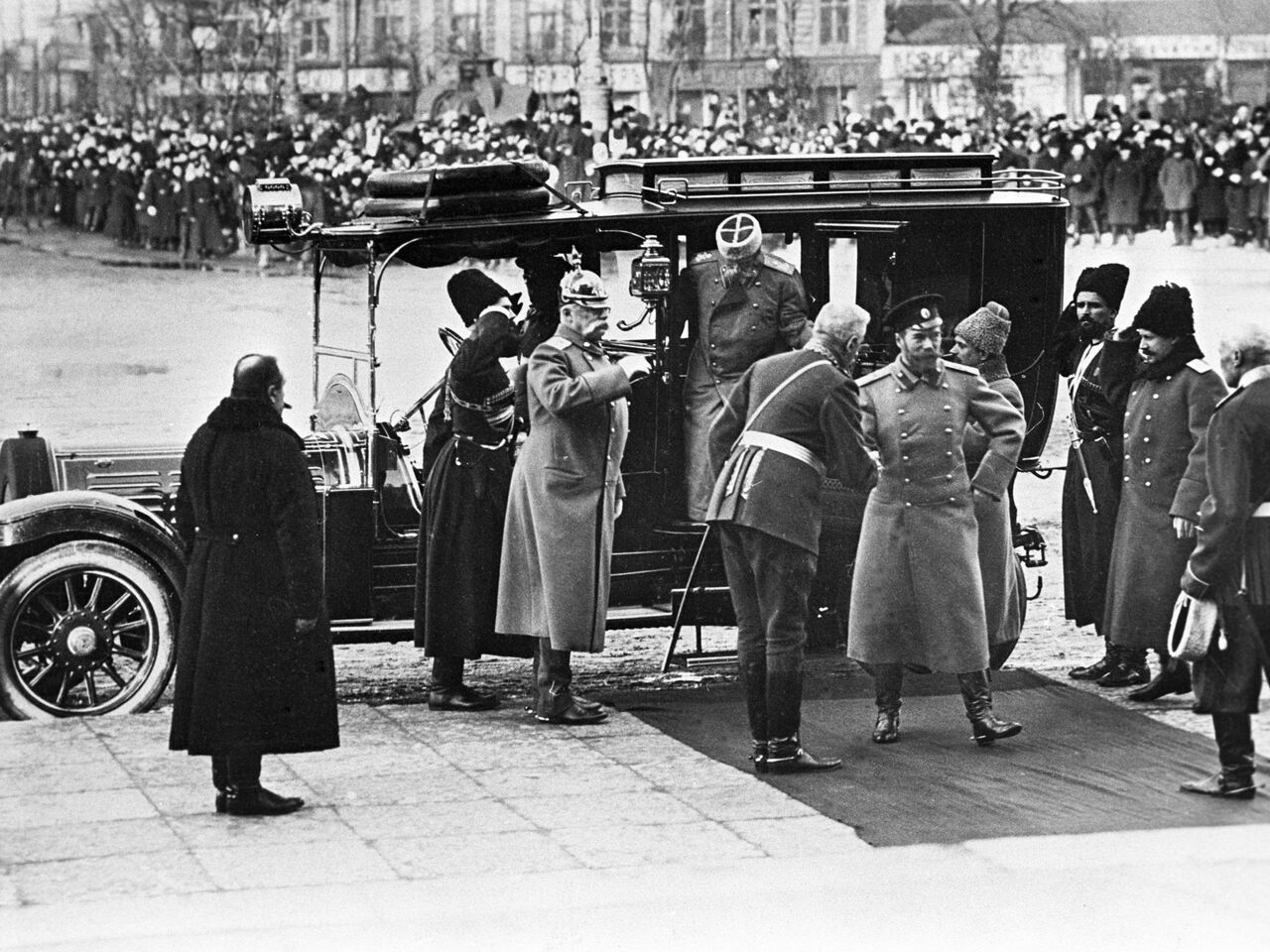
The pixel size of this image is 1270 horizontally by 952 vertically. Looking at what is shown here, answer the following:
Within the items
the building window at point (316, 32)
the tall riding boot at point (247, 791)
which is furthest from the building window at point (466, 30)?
the tall riding boot at point (247, 791)

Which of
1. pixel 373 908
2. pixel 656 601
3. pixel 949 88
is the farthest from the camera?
pixel 949 88

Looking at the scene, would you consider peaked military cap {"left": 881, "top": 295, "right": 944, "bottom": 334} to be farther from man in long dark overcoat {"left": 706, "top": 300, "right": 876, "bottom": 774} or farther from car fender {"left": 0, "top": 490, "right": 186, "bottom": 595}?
car fender {"left": 0, "top": 490, "right": 186, "bottom": 595}

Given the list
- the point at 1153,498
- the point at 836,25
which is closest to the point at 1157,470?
the point at 1153,498

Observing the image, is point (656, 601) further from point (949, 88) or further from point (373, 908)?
point (949, 88)

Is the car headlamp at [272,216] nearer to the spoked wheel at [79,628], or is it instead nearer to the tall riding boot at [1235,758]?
the spoked wheel at [79,628]

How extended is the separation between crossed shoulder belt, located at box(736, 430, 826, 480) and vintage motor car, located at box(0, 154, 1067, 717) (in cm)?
144

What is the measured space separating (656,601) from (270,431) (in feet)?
8.90

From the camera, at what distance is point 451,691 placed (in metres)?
8.72

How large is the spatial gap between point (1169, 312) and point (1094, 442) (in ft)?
3.96

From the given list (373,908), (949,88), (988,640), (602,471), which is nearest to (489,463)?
(602,471)

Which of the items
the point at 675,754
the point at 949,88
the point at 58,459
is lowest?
the point at 675,754

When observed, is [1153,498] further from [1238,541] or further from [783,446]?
[783,446]

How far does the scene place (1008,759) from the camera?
7.76 meters

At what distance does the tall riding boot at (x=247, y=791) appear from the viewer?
7.00 meters
